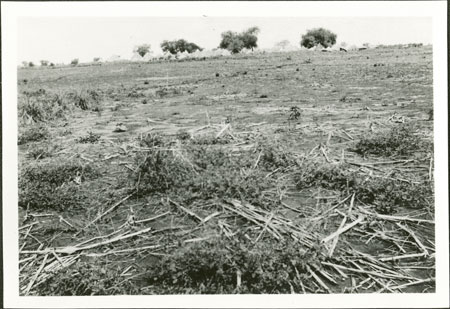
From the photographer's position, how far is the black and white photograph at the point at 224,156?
12.2 ft

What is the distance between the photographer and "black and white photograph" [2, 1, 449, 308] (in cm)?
371

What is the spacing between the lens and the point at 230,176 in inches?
157

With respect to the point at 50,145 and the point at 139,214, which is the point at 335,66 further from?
the point at 50,145

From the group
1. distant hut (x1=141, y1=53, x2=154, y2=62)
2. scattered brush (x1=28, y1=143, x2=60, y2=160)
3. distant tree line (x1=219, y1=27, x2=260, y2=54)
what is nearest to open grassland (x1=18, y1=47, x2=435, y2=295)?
scattered brush (x1=28, y1=143, x2=60, y2=160)

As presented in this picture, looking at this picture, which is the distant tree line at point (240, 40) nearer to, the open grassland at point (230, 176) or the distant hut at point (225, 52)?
the distant hut at point (225, 52)

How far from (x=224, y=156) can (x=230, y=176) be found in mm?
250

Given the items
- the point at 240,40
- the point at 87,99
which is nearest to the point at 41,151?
the point at 87,99

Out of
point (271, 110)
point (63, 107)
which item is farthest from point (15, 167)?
point (271, 110)

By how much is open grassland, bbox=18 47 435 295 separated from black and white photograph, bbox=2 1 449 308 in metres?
0.01

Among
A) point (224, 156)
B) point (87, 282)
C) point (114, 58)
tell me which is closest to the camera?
point (87, 282)

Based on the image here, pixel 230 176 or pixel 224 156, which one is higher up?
pixel 224 156

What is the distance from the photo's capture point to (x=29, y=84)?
425cm

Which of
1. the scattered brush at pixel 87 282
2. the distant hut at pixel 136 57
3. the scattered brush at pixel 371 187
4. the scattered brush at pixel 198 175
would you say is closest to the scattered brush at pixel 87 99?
the distant hut at pixel 136 57

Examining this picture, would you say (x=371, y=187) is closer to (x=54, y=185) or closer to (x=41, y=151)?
(x=54, y=185)
